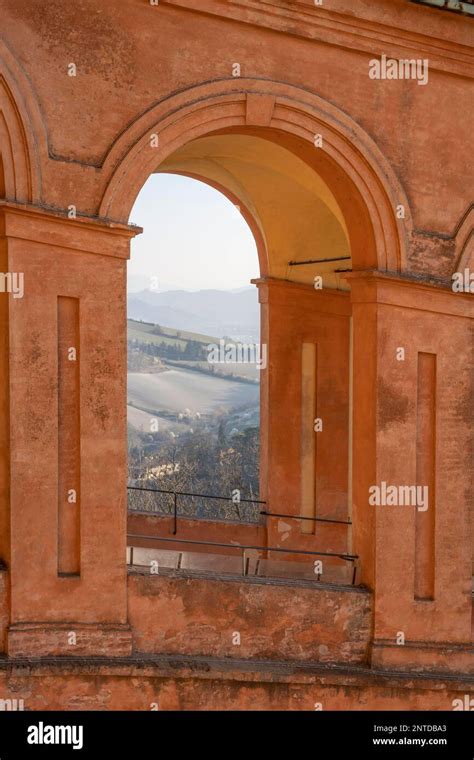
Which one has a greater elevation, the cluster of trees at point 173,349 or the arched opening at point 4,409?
the cluster of trees at point 173,349

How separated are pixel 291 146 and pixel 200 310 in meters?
56.1

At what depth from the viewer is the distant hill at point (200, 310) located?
66125mm

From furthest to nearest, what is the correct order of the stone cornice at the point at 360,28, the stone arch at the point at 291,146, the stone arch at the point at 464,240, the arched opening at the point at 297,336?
the arched opening at the point at 297,336, the stone arch at the point at 464,240, the stone cornice at the point at 360,28, the stone arch at the point at 291,146

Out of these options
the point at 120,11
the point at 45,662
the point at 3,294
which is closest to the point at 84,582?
the point at 45,662

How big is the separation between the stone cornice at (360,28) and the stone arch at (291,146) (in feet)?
2.03

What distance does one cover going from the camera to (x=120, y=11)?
10242 millimetres

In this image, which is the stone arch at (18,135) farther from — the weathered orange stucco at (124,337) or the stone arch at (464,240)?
the stone arch at (464,240)

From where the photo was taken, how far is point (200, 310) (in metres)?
67.7

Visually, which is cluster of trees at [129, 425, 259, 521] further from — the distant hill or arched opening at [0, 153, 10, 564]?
arched opening at [0, 153, 10, 564]

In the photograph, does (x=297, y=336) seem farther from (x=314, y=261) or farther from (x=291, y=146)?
(x=291, y=146)

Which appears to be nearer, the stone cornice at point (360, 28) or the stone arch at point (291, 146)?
the stone arch at point (291, 146)

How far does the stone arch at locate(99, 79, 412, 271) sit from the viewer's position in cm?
1035

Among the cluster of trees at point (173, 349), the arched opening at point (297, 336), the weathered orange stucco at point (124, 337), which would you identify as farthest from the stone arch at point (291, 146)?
the cluster of trees at point (173, 349)
